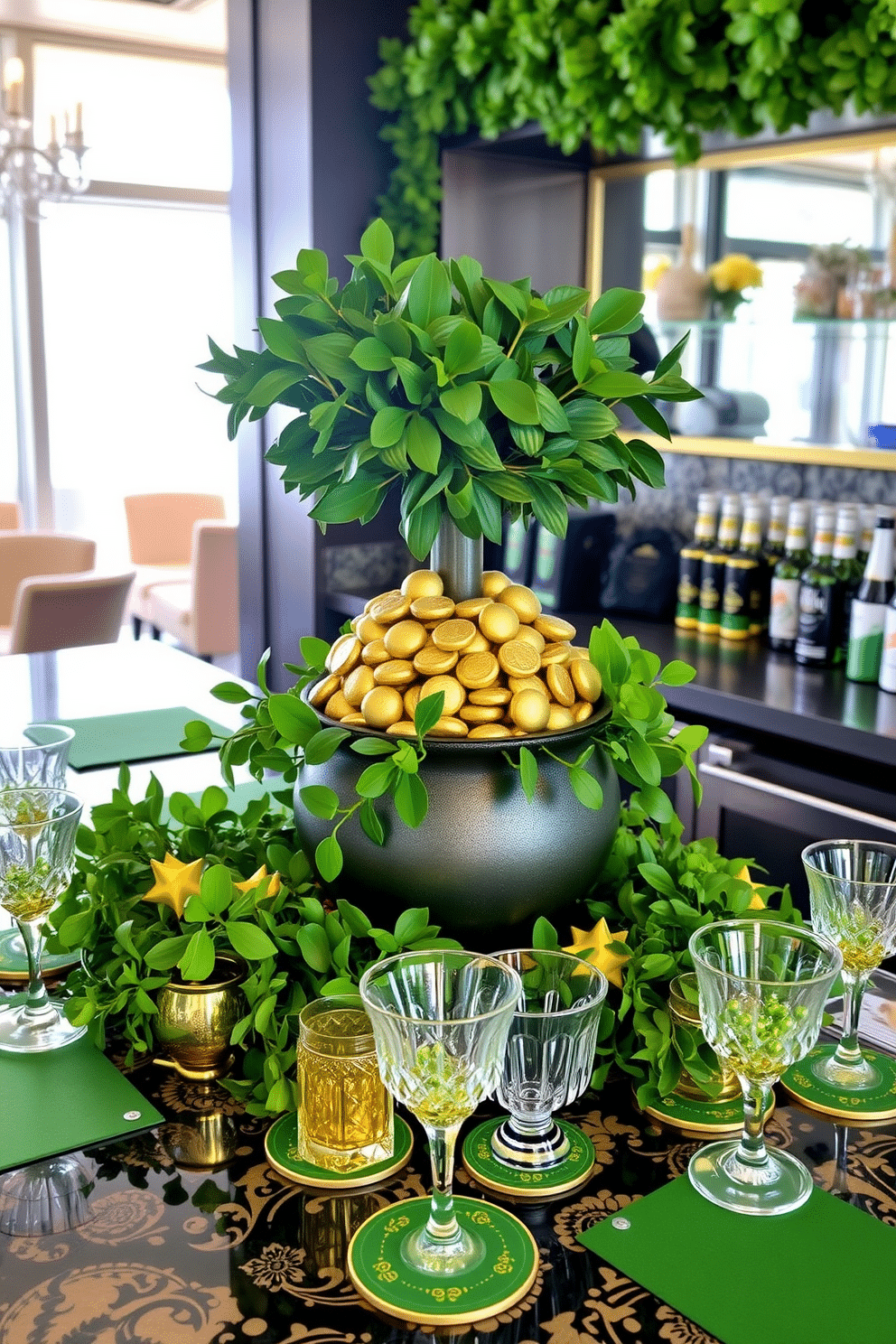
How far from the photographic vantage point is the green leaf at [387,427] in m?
0.92

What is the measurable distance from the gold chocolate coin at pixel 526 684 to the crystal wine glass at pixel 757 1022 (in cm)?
22

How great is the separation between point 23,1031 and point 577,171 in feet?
8.25

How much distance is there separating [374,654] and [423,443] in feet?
0.58

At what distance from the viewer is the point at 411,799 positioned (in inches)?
36.3

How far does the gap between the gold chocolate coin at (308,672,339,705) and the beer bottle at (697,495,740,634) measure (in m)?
1.76

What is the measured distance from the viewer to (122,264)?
6430 mm

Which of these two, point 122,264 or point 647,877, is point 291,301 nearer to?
point 647,877

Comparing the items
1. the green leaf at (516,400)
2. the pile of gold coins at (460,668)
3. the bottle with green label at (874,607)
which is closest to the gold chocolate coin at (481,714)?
the pile of gold coins at (460,668)

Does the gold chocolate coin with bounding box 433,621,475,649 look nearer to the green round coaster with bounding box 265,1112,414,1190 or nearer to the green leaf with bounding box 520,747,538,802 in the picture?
the green leaf with bounding box 520,747,538,802

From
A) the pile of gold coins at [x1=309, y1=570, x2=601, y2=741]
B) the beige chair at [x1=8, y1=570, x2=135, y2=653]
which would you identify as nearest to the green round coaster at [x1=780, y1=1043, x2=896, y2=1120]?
the pile of gold coins at [x1=309, y1=570, x2=601, y2=741]

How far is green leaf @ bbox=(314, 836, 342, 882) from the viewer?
37.9 inches

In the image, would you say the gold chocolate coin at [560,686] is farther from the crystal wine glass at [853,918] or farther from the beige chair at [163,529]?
the beige chair at [163,529]

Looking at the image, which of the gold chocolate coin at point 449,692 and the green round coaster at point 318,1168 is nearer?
the green round coaster at point 318,1168

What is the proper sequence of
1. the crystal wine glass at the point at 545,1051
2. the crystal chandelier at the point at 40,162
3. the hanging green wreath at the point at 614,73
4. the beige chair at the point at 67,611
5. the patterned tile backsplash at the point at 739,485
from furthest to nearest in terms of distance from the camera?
the crystal chandelier at the point at 40,162
the beige chair at the point at 67,611
the patterned tile backsplash at the point at 739,485
the hanging green wreath at the point at 614,73
the crystal wine glass at the point at 545,1051
